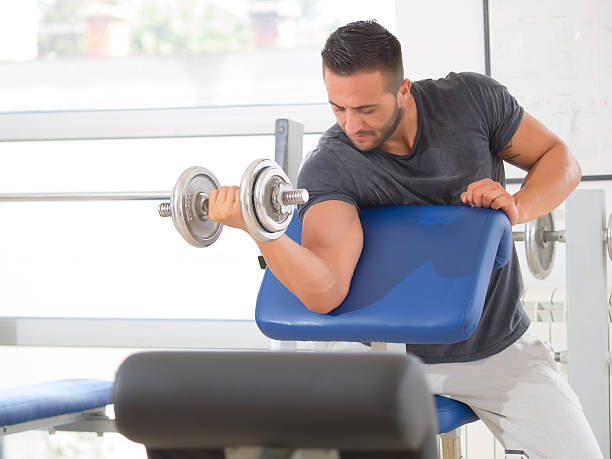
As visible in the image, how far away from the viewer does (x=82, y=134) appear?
318cm

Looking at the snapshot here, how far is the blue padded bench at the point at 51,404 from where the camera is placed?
2160 millimetres

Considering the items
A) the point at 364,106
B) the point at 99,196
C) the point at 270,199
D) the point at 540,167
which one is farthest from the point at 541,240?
the point at 99,196

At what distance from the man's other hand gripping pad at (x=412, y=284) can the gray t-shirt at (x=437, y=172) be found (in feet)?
0.24

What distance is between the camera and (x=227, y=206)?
4.56 ft

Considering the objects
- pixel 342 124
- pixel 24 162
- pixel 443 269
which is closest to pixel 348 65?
pixel 342 124

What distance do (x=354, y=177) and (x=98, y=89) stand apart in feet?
6.18

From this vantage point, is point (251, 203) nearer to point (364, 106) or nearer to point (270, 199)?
point (270, 199)

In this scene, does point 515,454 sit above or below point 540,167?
below

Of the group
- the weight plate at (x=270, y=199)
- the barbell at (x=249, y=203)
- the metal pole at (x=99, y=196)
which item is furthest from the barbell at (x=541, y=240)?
the metal pole at (x=99, y=196)

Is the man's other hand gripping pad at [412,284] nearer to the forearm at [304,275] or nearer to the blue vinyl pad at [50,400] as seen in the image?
the forearm at [304,275]

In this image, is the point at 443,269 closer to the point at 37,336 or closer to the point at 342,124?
the point at 342,124

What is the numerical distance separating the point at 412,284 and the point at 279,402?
1.01 metres

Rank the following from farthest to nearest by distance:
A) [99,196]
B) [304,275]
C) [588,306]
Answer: [99,196], [588,306], [304,275]

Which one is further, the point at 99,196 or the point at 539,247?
the point at 99,196
